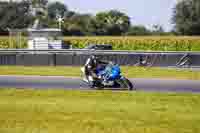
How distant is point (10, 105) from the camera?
48.2 ft

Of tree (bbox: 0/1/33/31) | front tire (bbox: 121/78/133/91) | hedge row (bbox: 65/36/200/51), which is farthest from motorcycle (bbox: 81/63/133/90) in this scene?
tree (bbox: 0/1/33/31)

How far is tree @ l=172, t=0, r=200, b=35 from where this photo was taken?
8369cm

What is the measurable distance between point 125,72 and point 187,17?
57114mm

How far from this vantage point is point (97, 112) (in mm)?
13266

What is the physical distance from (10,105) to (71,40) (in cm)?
5037

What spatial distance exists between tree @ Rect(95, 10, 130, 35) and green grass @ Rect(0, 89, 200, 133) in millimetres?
81720

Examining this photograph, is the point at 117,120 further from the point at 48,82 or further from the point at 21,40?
the point at 21,40

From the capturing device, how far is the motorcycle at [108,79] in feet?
69.7

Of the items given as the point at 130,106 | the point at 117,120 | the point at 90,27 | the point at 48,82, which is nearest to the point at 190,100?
the point at 130,106

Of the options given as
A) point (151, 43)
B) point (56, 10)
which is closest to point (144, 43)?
point (151, 43)

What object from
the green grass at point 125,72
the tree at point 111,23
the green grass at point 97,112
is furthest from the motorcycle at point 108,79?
the tree at point 111,23

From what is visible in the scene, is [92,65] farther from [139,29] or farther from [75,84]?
[139,29]

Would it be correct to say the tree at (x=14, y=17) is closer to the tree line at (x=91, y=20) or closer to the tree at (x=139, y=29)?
the tree line at (x=91, y=20)

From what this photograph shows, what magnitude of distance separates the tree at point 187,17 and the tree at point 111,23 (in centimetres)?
1609
